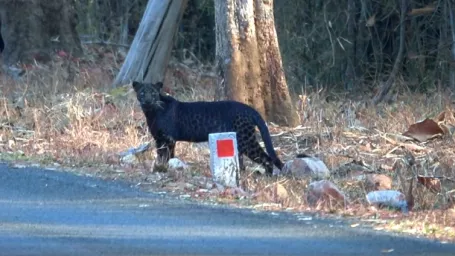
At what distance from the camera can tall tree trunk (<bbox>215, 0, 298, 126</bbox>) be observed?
14.5m

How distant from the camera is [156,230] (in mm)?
8406

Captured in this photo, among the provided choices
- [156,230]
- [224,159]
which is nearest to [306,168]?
[224,159]

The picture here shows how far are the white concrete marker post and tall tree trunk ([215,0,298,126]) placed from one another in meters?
4.16

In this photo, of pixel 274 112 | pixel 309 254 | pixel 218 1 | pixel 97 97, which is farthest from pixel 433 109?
pixel 309 254

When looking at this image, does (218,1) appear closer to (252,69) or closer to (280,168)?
(252,69)

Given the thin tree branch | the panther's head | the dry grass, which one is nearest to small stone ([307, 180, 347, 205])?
the dry grass

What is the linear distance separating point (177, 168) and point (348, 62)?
10.8 m

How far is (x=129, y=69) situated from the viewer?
19.1 meters

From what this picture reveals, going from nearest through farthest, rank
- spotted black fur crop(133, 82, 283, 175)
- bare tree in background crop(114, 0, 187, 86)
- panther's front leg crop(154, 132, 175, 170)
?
1. spotted black fur crop(133, 82, 283, 175)
2. panther's front leg crop(154, 132, 175, 170)
3. bare tree in background crop(114, 0, 187, 86)

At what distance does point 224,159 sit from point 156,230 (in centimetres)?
216

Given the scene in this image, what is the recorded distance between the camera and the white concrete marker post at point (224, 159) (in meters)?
10.4

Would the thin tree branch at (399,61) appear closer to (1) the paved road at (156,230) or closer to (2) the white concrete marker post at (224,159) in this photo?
(2) the white concrete marker post at (224,159)

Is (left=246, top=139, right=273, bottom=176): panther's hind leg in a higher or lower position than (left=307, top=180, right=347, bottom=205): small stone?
higher

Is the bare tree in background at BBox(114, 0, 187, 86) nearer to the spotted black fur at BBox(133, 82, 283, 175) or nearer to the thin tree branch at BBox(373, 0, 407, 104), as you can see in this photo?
the thin tree branch at BBox(373, 0, 407, 104)
